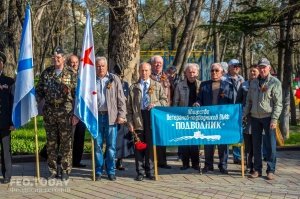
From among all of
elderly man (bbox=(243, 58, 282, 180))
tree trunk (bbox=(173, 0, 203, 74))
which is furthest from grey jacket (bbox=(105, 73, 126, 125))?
tree trunk (bbox=(173, 0, 203, 74))

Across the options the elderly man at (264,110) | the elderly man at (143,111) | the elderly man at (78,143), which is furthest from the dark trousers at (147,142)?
the elderly man at (264,110)

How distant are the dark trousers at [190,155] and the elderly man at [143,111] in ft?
2.96

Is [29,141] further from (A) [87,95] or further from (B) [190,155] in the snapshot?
(B) [190,155]

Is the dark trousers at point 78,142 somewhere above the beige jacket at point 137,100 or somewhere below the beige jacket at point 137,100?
below

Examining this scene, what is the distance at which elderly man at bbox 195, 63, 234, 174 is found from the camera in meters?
9.02

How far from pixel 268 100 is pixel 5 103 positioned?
4290mm

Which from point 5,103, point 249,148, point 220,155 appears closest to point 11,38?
point 5,103

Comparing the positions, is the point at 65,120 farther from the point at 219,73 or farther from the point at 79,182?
the point at 219,73

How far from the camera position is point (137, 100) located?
8.66m

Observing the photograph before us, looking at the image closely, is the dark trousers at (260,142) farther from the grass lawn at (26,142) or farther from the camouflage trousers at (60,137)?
the grass lawn at (26,142)

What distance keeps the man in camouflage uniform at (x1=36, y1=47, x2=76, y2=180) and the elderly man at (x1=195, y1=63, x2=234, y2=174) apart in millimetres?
2229

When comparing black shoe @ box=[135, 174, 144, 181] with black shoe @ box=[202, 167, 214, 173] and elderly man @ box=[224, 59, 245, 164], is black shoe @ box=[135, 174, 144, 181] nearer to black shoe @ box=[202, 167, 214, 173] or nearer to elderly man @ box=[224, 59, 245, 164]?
black shoe @ box=[202, 167, 214, 173]

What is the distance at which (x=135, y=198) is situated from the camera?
7.38m

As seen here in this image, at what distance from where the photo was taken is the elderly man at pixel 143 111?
8625 mm
